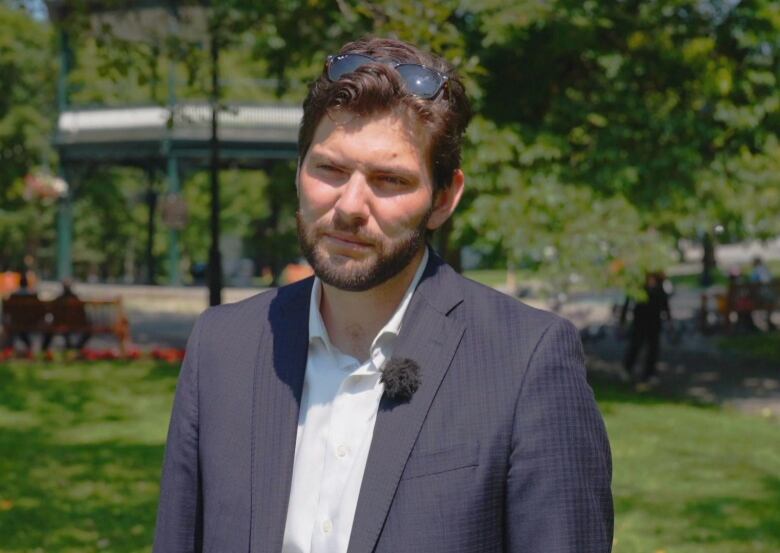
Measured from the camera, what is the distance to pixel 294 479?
231 centimetres

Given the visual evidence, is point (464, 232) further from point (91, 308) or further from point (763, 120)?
point (91, 308)

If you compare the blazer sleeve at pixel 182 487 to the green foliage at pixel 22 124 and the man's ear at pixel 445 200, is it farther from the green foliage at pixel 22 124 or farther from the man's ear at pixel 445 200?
the green foliage at pixel 22 124

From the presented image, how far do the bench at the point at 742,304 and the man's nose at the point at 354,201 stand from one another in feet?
82.7

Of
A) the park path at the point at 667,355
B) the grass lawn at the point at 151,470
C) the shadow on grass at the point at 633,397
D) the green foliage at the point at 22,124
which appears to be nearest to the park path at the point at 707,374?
the park path at the point at 667,355

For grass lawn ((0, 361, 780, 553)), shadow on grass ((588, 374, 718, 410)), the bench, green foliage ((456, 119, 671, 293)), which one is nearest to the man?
grass lawn ((0, 361, 780, 553))

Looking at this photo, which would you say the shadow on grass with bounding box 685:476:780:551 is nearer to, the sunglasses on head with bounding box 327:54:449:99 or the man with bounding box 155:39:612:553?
the man with bounding box 155:39:612:553

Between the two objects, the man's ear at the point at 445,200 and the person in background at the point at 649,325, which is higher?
the man's ear at the point at 445,200

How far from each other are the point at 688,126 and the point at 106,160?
28.9 m

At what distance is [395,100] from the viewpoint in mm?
2262

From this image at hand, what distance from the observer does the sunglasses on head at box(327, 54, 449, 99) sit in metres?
2.26

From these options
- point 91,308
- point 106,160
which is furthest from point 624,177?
point 106,160

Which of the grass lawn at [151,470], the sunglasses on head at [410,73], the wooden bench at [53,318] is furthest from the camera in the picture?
the wooden bench at [53,318]

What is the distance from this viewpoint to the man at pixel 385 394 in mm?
2176

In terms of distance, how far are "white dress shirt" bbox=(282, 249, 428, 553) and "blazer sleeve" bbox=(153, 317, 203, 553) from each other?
0.76 ft
